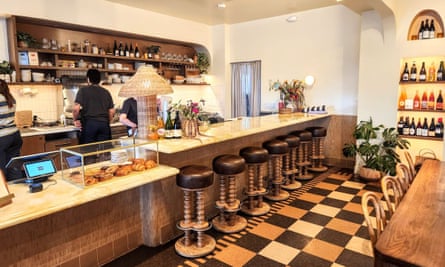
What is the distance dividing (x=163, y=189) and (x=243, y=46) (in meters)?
4.57

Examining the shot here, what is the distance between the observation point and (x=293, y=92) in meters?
5.25

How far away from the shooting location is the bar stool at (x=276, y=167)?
370 centimetres

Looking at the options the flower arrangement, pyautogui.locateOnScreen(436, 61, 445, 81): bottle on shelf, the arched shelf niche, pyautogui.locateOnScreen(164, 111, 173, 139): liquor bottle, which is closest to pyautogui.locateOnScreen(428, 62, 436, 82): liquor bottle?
pyautogui.locateOnScreen(436, 61, 445, 81): bottle on shelf

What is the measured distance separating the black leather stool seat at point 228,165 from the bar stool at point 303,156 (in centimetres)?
178

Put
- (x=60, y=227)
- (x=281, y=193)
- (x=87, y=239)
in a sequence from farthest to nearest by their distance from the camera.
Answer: (x=281, y=193), (x=87, y=239), (x=60, y=227)

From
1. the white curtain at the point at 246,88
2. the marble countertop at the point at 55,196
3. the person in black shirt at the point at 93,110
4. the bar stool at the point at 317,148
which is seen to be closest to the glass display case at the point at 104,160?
the marble countertop at the point at 55,196

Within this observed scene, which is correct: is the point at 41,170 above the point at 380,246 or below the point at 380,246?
above

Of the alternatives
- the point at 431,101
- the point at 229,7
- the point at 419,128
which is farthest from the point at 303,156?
the point at 229,7

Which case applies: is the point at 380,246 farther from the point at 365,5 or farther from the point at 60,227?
the point at 365,5

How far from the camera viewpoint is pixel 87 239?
228 centimetres

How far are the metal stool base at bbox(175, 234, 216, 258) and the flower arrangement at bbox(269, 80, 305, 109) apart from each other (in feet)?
10.5

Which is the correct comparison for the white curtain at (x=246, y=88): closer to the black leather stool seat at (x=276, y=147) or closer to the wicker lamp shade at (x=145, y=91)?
the black leather stool seat at (x=276, y=147)

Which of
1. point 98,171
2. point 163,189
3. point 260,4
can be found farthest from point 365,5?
point 98,171

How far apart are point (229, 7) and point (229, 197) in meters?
3.64
